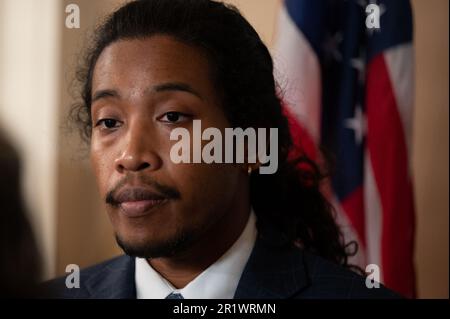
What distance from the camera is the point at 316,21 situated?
3.45 feet

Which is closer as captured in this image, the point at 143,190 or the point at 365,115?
the point at 143,190

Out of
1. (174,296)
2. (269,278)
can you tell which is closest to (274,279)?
(269,278)

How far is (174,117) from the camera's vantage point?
771mm

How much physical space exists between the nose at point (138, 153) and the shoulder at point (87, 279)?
0.16m

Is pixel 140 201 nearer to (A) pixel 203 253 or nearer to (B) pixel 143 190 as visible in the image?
(B) pixel 143 190

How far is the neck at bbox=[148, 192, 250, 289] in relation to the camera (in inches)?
32.2

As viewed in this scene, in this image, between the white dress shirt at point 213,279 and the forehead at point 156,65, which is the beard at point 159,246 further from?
the forehead at point 156,65

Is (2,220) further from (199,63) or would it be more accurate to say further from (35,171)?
(199,63)

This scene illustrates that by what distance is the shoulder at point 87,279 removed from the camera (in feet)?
2.85

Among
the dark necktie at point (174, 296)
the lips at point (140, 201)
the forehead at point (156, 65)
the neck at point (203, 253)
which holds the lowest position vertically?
the dark necktie at point (174, 296)

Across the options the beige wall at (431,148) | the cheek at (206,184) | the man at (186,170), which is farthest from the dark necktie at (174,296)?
the beige wall at (431,148)

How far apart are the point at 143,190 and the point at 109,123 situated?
0.10 m
